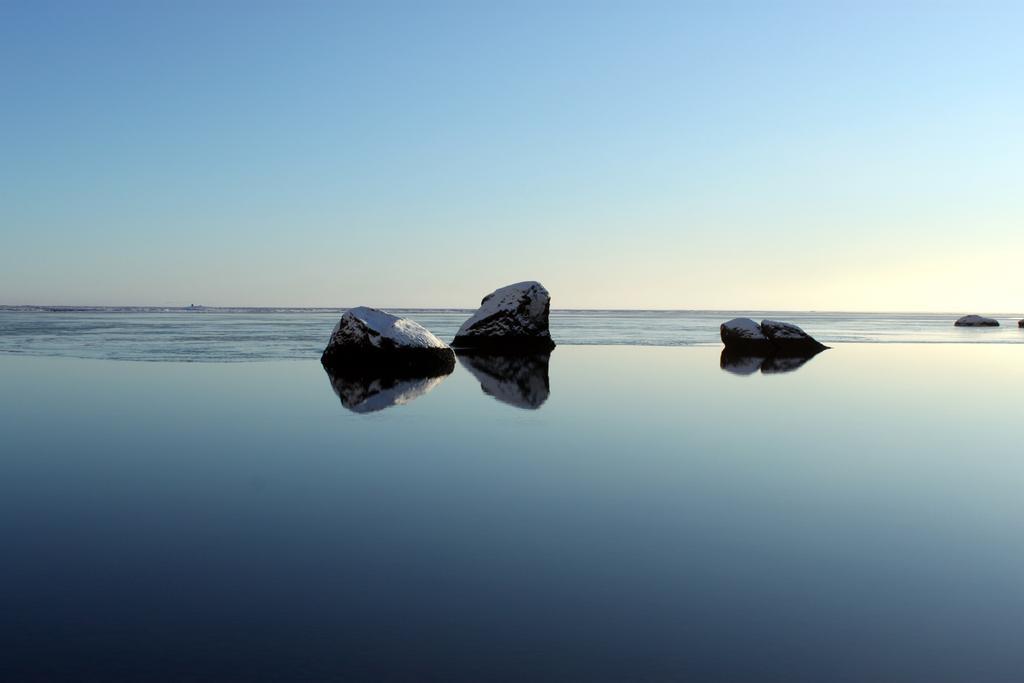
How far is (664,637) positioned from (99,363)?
62.5 feet

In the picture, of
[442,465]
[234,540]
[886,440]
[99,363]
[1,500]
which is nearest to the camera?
[234,540]

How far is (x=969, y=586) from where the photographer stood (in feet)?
14.1

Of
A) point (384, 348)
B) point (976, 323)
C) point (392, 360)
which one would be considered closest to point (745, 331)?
point (392, 360)

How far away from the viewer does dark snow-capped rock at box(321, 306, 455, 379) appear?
1952cm

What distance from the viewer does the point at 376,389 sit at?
48.0ft

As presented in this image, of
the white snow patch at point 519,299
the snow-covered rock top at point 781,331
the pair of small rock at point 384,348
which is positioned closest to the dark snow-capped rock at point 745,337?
the snow-covered rock top at point 781,331

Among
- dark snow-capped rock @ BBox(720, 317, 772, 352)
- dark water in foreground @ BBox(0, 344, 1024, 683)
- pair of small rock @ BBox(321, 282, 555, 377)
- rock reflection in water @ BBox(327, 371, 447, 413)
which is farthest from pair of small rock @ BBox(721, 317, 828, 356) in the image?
dark water in foreground @ BBox(0, 344, 1024, 683)

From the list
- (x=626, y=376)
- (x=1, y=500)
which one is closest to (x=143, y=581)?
(x=1, y=500)

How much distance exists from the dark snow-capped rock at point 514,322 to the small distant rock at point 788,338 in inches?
360

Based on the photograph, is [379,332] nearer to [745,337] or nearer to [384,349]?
[384,349]

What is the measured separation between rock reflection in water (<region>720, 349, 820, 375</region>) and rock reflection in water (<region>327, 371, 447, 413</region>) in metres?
8.18

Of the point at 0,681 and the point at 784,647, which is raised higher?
the point at 0,681

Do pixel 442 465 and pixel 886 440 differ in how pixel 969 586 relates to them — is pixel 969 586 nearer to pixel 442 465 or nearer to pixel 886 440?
pixel 442 465

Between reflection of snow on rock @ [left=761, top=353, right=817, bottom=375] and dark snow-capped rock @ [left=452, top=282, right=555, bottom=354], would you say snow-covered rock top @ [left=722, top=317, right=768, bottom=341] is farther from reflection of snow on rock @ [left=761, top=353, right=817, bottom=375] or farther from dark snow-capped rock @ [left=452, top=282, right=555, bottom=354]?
dark snow-capped rock @ [left=452, top=282, right=555, bottom=354]
